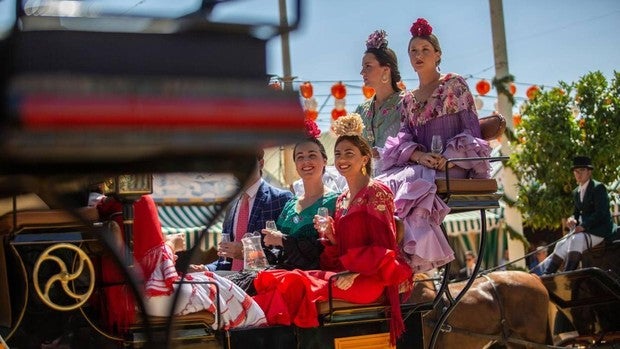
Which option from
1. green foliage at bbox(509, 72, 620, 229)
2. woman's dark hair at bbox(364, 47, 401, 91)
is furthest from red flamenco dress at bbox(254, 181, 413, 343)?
green foliage at bbox(509, 72, 620, 229)

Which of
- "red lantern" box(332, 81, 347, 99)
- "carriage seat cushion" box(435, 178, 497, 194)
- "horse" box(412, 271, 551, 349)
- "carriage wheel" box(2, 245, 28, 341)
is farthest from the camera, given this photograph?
"red lantern" box(332, 81, 347, 99)

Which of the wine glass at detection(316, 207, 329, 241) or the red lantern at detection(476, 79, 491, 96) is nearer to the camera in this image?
the wine glass at detection(316, 207, 329, 241)

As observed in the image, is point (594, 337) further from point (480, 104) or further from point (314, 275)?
point (480, 104)

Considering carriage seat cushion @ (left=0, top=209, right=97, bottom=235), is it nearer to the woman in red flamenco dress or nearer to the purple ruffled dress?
the woman in red flamenco dress

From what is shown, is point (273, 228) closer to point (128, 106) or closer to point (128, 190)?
point (128, 190)

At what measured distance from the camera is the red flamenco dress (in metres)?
4.52

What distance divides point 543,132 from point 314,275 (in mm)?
8023

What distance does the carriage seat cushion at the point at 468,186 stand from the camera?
5.12 metres

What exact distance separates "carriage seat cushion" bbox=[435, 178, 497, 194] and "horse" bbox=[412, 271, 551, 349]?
4.00ft

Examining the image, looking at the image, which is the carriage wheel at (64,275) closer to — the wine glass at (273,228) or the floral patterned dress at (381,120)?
the wine glass at (273,228)

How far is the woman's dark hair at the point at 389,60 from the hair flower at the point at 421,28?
36cm

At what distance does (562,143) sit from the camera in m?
11.9

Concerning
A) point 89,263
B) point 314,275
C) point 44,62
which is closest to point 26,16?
point 44,62

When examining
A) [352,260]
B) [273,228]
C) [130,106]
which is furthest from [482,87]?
[130,106]
